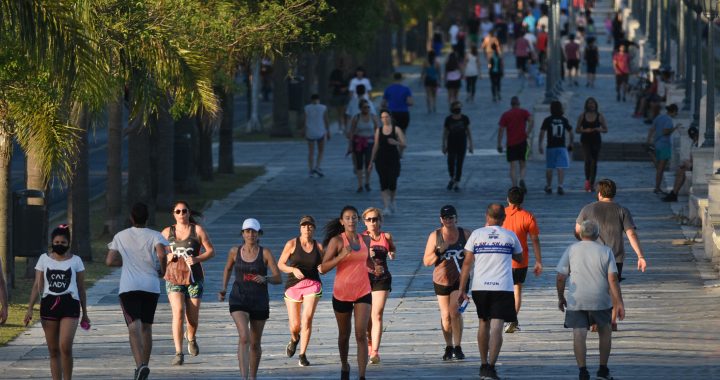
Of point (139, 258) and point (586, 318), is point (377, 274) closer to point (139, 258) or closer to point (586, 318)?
point (586, 318)

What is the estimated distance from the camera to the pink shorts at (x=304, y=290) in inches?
610

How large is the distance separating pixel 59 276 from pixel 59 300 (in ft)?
0.64

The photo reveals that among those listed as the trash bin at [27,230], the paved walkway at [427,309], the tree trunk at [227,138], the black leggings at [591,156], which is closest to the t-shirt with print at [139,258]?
the paved walkway at [427,309]

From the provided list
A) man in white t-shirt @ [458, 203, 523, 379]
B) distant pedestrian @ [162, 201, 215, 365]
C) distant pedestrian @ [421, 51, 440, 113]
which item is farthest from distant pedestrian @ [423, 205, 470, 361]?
distant pedestrian @ [421, 51, 440, 113]

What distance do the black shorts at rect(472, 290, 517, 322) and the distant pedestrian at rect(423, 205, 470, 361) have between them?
0.79m

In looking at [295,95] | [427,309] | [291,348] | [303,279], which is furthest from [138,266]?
[295,95]

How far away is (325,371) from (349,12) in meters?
14.5

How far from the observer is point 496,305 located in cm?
1466

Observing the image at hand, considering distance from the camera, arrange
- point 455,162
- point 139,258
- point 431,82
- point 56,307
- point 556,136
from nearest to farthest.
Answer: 1. point 56,307
2. point 139,258
3. point 556,136
4. point 455,162
5. point 431,82

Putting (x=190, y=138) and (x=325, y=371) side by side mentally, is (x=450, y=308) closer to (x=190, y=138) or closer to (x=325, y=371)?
(x=325, y=371)

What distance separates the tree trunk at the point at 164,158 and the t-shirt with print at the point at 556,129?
587 cm

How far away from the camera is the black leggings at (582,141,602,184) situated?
28.1 metres

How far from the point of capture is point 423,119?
44.6 m

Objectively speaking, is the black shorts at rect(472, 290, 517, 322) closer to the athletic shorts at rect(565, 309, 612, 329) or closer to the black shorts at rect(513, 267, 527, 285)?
the athletic shorts at rect(565, 309, 612, 329)
